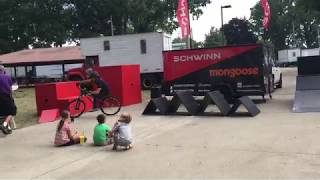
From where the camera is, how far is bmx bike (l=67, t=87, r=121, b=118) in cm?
1717

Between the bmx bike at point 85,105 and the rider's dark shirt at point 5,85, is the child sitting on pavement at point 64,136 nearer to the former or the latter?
the rider's dark shirt at point 5,85

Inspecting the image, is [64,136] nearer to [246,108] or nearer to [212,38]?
[246,108]

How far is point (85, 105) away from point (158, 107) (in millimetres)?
2562

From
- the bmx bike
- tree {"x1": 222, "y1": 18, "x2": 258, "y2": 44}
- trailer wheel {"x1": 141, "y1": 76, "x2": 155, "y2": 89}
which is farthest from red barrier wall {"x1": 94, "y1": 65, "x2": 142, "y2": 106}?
tree {"x1": 222, "y1": 18, "x2": 258, "y2": 44}

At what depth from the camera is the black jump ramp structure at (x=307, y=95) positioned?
53.4 feet

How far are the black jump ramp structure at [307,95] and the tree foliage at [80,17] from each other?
39.0m

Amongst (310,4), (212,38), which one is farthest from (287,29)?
(310,4)

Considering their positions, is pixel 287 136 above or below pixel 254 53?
below

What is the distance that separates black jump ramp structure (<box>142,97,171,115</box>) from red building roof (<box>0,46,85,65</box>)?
99.0 feet

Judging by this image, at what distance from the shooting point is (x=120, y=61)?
32.7 m

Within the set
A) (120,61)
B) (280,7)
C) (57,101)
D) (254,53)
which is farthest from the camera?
(280,7)


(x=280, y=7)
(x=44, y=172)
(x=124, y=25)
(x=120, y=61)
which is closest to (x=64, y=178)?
(x=44, y=172)

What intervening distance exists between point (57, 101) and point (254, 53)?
23.2ft

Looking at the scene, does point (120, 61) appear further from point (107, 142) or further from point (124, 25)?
point (124, 25)
